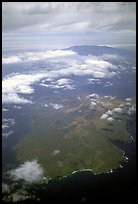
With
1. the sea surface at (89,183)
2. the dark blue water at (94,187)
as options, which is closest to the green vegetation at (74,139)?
the sea surface at (89,183)

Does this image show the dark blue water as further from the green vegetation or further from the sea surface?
the green vegetation

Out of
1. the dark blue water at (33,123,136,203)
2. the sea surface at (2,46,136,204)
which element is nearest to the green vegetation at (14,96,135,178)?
the sea surface at (2,46,136,204)

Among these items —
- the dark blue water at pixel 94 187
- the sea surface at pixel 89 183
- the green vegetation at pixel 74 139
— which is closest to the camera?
the dark blue water at pixel 94 187

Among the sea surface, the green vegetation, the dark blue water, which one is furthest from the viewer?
the green vegetation

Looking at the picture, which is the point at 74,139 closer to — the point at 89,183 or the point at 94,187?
the point at 89,183

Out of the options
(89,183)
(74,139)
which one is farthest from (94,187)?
(74,139)

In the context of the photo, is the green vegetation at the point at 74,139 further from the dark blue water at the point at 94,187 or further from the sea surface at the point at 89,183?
the dark blue water at the point at 94,187

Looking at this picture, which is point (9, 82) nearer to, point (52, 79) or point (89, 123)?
point (52, 79)

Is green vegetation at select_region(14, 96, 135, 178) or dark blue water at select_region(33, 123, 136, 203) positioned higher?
green vegetation at select_region(14, 96, 135, 178)

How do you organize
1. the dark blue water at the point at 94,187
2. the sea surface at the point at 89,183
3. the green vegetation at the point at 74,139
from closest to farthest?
the dark blue water at the point at 94,187 → the sea surface at the point at 89,183 → the green vegetation at the point at 74,139
